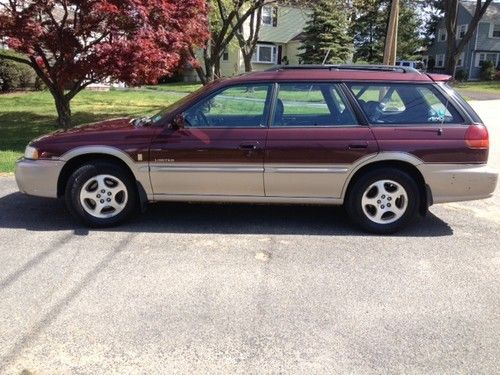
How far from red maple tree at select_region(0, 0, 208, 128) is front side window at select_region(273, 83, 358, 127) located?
486 cm

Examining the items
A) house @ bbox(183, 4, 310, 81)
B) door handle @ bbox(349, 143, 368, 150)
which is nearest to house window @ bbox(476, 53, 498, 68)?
house @ bbox(183, 4, 310, 81)

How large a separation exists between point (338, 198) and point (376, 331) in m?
2.06

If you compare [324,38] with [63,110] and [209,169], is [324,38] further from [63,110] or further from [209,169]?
[209,169]

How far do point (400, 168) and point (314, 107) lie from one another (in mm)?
1088

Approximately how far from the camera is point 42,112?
14.8 m

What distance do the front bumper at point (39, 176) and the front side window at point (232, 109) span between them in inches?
57.5

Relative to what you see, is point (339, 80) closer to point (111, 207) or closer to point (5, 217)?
point (111, 207)

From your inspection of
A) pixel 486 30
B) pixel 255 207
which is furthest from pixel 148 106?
pixel 486 30

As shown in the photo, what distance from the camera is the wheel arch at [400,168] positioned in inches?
202

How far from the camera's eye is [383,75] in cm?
539

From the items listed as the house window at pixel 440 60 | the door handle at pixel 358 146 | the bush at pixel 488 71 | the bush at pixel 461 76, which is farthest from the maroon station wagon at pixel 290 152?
the house window at pixel 440 60

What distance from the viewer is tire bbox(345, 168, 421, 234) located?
5.21m

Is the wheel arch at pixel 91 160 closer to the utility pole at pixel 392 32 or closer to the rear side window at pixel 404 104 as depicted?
the rear side window at pixel 404 104

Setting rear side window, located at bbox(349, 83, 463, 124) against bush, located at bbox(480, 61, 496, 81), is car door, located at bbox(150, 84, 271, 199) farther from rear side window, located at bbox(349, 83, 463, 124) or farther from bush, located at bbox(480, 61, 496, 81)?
bush, located at bbox(480, 61, 496, 81)
